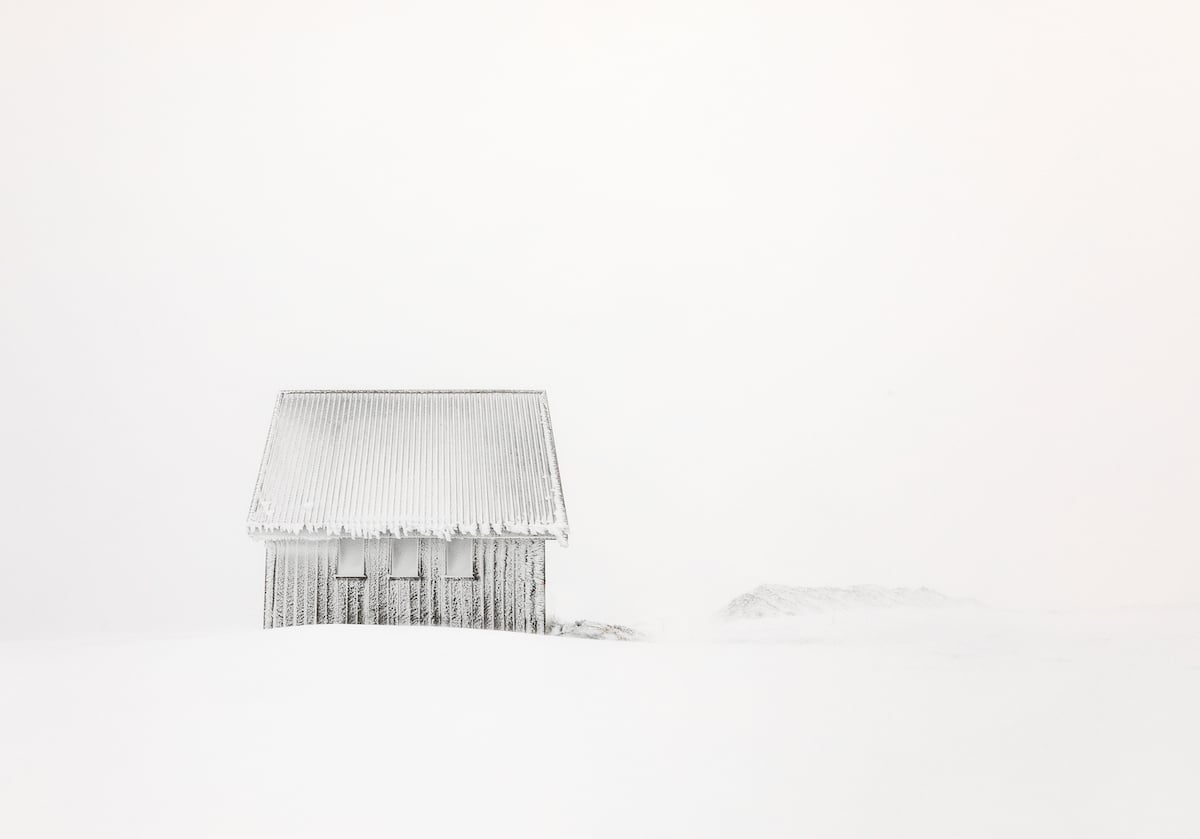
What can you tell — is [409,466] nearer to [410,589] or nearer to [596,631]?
[410,589]

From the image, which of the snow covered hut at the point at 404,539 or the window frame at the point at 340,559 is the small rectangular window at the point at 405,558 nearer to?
the snow covered hut at the point at 404,539

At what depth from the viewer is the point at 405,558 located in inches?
622

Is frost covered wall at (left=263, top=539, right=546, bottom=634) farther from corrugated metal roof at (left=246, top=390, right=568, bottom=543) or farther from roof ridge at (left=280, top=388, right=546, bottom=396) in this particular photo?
roof ridge at (left=280, top=388, right=546, bottom=396)

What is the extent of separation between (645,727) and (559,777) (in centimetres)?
149

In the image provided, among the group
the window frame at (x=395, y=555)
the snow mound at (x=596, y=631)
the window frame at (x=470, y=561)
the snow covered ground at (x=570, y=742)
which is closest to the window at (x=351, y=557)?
the window frame at (x=395, y=555)

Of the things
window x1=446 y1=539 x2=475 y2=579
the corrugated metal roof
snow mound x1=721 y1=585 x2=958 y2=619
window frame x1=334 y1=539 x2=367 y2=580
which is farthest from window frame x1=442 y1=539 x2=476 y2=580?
snow mound x1=721 y1=585 x2=958 y2=619

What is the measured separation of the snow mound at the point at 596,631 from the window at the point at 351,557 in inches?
178

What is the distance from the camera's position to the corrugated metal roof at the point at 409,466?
15.5m

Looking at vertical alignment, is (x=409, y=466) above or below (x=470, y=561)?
above

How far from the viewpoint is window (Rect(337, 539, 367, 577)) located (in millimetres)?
15703

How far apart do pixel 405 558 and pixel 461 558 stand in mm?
1121

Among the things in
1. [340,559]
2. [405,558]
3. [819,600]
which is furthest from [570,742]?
[819,600]

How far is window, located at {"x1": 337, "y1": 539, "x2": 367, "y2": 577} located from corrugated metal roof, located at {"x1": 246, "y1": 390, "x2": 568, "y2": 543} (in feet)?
1.63

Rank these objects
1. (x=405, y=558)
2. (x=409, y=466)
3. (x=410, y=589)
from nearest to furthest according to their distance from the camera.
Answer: (x=410, y=589) < (x=405, y=558) < (x=409, y=466)
